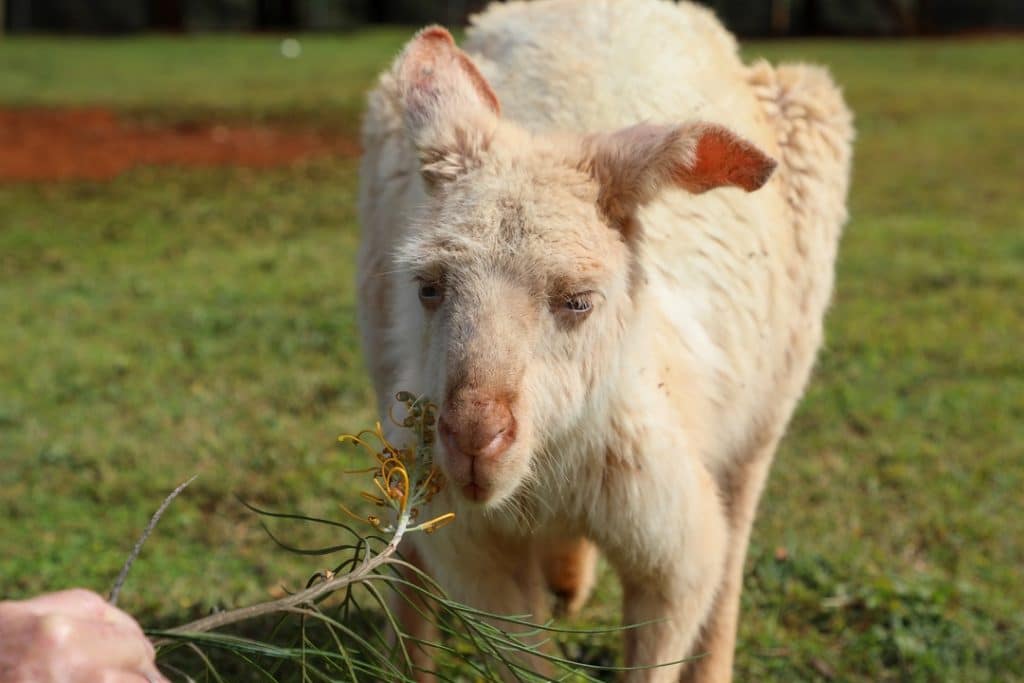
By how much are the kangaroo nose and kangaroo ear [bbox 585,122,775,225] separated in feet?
2.17

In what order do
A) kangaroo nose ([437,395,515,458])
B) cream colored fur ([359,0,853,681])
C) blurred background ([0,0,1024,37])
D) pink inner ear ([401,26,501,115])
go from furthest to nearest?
blurred background ([0,0,1024,37])
pink inner ear ([401,26,501,115])
cream colored fur ([359,0,853,681])
kangaroo nose ([437,395,515,458])

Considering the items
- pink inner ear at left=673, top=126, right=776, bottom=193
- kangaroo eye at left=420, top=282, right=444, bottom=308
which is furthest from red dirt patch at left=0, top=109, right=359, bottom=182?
pink inner ear at left=673, top=126, right=776, bottom=193

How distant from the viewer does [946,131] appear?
1327 centimetres

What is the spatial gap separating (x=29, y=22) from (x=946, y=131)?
598 inches

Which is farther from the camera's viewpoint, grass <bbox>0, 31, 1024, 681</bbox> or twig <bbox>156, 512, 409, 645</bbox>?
grass <bbox>0, 31, 1024, 681</bbox>

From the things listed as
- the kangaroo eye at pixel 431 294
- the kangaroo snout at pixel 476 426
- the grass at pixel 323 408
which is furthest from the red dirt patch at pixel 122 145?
the kangaroo snout at pixel 476 426

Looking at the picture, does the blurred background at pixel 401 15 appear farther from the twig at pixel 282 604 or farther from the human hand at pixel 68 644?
the human hand at pixel 68 644

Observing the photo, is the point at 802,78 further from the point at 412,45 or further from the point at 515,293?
the point at 515,293

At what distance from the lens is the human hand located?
5.99ft

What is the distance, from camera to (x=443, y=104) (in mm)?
3250

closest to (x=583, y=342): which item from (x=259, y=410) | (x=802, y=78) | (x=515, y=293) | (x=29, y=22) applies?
(x=515, y=293)

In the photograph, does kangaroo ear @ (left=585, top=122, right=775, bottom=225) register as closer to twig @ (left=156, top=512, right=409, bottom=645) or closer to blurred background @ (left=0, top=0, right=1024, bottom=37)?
twig @ (left=156, top=512, right=409, bottom=645)

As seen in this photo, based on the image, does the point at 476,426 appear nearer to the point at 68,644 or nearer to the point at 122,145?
the point at 68,644

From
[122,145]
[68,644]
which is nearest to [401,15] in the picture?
[122,145]
